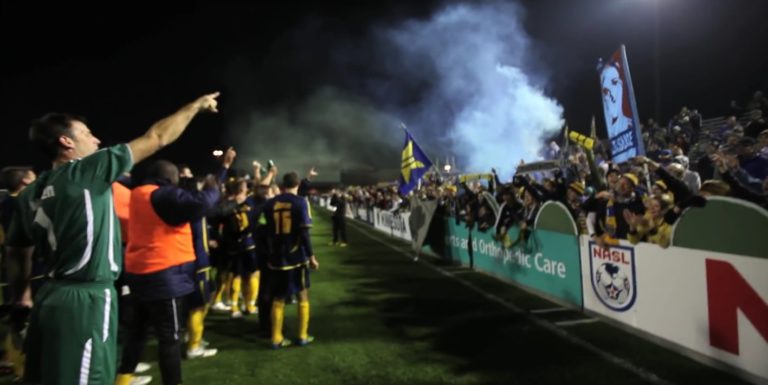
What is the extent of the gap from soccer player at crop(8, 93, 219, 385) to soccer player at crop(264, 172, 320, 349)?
3372 mm

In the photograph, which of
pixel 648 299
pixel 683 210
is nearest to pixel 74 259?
pixel 683 210

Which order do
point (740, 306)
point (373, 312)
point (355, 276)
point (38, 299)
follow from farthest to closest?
point (355, 276), point (373, 312), point (740, 306), point (38, 299)

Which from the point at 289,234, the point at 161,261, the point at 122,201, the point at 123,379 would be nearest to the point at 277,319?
the point at 289,234

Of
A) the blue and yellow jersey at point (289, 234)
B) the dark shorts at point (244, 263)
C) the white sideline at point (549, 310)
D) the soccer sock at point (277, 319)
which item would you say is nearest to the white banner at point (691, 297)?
the white sideline at point (549, 310)

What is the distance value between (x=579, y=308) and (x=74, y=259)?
21.8 feet

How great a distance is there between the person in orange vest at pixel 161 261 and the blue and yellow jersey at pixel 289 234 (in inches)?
63.7

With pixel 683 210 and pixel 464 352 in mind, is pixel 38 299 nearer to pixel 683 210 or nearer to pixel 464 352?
pixel 464 352

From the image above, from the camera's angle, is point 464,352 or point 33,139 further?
point 464,352

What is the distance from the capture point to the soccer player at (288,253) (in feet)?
19.3

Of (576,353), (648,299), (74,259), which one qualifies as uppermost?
(74,259)

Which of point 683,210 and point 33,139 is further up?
point 33,139

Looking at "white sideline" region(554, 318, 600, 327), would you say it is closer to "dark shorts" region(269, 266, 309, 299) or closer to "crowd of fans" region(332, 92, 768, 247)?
"crowd of fans" region(332, 92, 768, 247)

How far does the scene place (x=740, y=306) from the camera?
427 centimetres

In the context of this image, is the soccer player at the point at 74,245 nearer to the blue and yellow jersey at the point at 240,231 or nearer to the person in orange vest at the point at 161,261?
the person in orange vest at the point at 161,261
